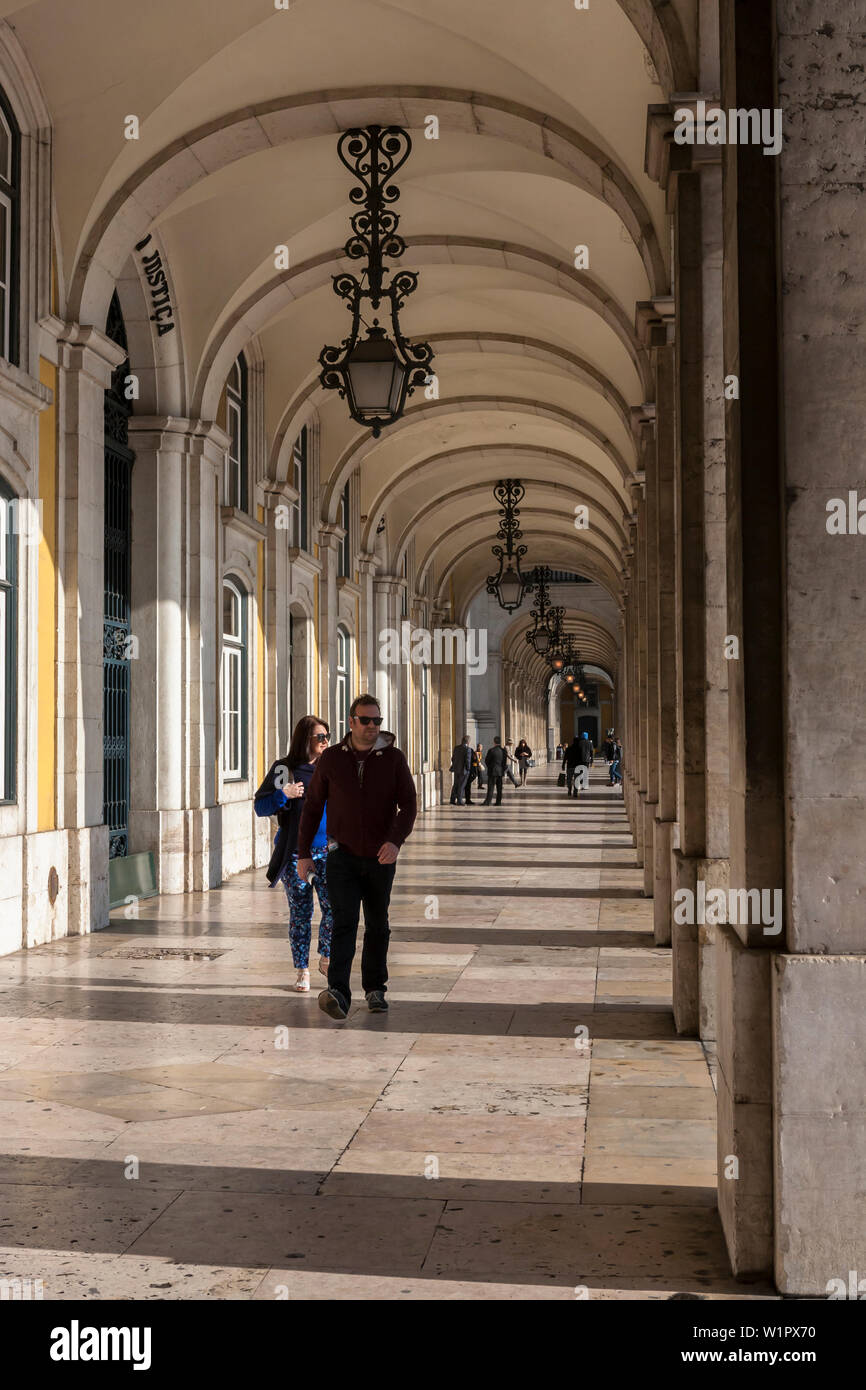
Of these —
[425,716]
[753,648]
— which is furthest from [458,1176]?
[425,716]

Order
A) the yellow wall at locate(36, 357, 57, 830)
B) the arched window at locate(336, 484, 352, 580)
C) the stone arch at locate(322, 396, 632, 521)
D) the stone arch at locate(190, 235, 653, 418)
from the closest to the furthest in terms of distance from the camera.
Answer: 1. the yellow wall at locate(36, 357, 57, 830)
2. the stone arch at locate(190, 235, 653, 418)
3. the stone arch at locate(322, 396, 632, 521)
4. the arched window at locate(336, 484, 352, 580)

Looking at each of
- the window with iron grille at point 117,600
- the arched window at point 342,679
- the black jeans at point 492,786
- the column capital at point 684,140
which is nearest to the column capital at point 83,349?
the window with iron grille at point 117,600

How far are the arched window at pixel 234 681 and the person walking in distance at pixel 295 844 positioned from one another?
6.80m

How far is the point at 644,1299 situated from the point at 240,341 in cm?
1176

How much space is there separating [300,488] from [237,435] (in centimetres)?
319

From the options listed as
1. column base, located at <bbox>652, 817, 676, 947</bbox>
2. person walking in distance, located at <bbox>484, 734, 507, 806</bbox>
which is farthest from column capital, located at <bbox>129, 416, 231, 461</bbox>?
person walking in distance, located at <bbox>484, 734, 507, 806</bbox>

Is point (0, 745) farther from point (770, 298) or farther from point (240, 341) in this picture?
point (770, 298)

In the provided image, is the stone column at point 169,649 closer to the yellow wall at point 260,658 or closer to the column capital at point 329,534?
the yellow wall at point 260,658

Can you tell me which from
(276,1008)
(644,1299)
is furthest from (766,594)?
(276,1008)

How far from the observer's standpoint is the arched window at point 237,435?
15.4 m

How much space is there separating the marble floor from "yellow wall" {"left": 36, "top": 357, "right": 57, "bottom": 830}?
1174 millimetres

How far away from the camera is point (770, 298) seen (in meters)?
3.93

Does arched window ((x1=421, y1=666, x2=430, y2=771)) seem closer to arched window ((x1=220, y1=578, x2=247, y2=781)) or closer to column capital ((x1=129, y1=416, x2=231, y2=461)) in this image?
arched window ((x1=220, y1=578, x2=247, y2=781))

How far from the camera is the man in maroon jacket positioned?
7.19 meters
